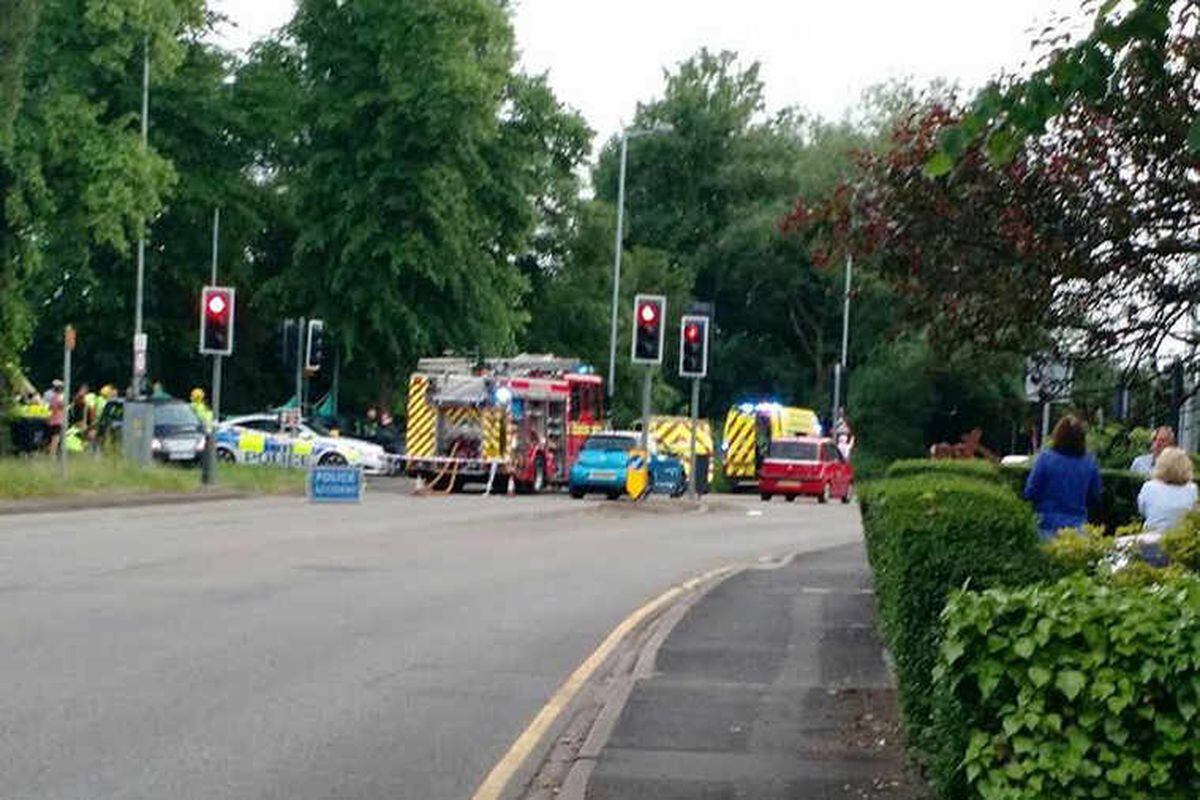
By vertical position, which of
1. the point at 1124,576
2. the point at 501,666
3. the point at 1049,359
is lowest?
the point at 501,666

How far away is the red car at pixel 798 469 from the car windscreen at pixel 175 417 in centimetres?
1408

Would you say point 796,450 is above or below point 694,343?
below

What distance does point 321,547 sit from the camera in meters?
26.7

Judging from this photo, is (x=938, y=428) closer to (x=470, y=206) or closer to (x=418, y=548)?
(x=470, y=206)

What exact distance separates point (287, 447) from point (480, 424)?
7086mm

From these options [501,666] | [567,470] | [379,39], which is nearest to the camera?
[501,666]

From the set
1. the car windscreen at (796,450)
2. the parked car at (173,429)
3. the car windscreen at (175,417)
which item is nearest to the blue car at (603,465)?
the car windscreen at (796,450)

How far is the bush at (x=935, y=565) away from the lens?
8.85m

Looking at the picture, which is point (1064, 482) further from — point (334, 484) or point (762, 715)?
point (334, 484)

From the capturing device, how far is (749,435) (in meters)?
63.8

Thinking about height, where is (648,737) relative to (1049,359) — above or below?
below

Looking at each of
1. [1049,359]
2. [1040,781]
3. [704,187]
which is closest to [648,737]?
[1040,781]

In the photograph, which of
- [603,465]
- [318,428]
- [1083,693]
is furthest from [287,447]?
[1083,693]

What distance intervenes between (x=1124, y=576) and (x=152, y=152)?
47.4 meters
